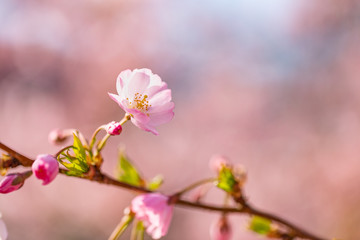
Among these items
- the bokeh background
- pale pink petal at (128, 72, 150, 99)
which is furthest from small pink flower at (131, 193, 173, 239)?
the bokeh background

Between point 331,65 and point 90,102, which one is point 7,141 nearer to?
point 90,102

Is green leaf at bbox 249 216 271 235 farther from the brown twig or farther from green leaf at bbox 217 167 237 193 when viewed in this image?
green leaf at bbox 217 167 237 193

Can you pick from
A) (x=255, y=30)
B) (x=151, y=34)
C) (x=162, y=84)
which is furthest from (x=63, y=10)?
(x=162, y=84)

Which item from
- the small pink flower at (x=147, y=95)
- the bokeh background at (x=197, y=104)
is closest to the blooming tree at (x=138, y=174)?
the small pink flower at (x=147, y=95)

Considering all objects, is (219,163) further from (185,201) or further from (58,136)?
(58,136)

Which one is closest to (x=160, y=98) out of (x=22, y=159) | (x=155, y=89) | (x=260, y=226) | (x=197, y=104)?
(x=155, y=89)

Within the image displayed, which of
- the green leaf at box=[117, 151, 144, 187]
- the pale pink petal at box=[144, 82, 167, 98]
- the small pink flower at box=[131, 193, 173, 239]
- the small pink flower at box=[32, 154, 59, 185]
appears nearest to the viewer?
the small pink flower at box=[32, 154, 59, 185]

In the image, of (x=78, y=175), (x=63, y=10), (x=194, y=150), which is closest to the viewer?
(x=78, y=175)
